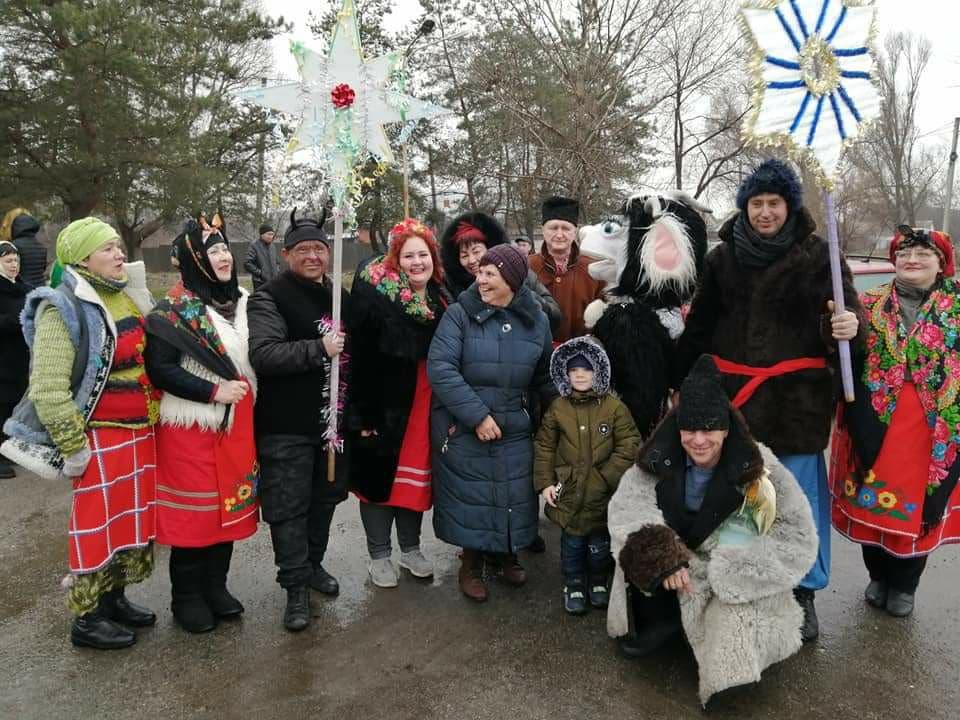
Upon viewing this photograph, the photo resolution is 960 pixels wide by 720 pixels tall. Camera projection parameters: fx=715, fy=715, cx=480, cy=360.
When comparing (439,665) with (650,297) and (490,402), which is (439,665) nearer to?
(490,402)

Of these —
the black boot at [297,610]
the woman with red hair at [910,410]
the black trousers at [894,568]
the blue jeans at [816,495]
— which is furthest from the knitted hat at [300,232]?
the black trousers at [894,568]

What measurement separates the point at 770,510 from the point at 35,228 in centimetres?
600

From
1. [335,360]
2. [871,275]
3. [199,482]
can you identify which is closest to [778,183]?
[335,360]

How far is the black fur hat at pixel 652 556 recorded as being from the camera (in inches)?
106

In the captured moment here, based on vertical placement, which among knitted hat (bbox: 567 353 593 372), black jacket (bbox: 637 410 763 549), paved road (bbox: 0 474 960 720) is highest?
knitted hat (bbox: 567 353 593 372)

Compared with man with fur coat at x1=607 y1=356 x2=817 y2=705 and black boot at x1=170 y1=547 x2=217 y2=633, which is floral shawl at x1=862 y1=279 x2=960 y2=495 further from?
black boot at x1=170 y1=547 x2=217 y2=633

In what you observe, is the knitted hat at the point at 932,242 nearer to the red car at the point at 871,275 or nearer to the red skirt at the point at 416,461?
the red skirt at the point at 416,461

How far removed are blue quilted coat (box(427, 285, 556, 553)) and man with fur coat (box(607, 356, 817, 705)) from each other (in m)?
0.60

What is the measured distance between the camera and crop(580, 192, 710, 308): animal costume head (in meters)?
3.40

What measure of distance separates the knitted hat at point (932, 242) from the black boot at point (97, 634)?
3.83 metres

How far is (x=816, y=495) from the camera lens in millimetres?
3164

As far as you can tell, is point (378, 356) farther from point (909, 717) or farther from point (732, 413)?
point (909, 717)

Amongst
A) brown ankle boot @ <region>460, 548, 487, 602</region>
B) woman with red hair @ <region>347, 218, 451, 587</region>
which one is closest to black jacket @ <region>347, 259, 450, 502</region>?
woman with red hair @ <region>347, 218, 451, 587</region>

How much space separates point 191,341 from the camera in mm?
2998
